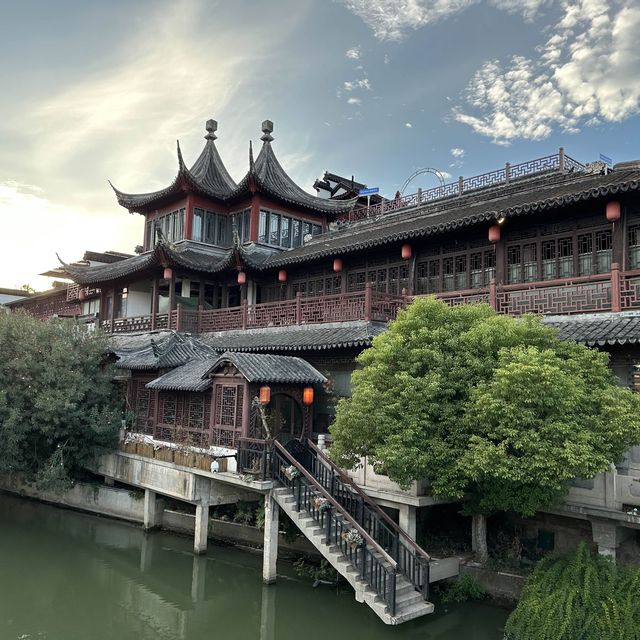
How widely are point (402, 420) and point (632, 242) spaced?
244 inches

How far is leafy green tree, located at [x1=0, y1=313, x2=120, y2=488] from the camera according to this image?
1452 centimetres

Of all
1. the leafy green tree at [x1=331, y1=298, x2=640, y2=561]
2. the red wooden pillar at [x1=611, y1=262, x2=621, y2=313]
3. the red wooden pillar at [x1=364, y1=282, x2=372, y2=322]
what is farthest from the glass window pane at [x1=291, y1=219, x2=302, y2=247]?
the red wooden pillar at [x1=611, y1=262, x2=621, y2=313]

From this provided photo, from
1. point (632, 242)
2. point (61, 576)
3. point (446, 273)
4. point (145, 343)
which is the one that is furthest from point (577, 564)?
point (145, 343)

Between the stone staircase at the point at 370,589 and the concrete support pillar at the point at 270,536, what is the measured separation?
849 millimetres

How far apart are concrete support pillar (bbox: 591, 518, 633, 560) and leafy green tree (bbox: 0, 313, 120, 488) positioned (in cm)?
1145

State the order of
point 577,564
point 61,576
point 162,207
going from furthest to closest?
point 162,207, point 61,576, point 577,564

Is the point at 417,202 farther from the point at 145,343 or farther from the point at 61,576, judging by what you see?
the point at 61,576

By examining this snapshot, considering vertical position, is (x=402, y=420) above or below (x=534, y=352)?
below

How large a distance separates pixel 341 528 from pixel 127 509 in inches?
312

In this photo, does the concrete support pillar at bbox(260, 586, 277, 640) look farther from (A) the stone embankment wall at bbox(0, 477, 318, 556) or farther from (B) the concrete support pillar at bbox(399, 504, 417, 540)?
(B) the concrete support pillar at bbox(399, 504, 417, 540)

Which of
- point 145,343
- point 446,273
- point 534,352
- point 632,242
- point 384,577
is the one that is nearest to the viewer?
point 534,352

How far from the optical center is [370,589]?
9.24 m

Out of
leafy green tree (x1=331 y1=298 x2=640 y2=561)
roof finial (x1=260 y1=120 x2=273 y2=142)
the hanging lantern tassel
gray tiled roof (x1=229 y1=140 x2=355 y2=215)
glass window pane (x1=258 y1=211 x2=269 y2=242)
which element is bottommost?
leafy green tree (x1=331 y1=298 x2=640 y2=561)

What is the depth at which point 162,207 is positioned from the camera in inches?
885
